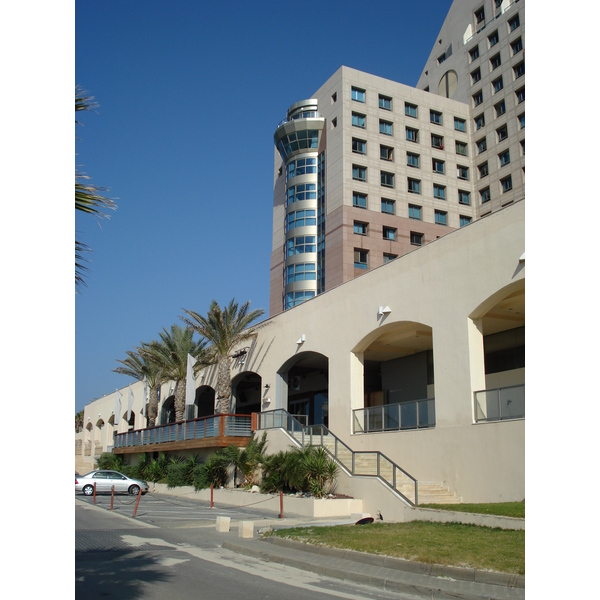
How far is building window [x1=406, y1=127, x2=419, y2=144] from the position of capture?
60.7m

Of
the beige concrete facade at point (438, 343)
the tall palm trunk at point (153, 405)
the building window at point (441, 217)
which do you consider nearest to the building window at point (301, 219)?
the building window at point (441, 217)

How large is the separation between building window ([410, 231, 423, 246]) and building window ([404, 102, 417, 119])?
11.8m

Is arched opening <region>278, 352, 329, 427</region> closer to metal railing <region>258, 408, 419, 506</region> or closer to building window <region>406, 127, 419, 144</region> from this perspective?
metal railing <region>258, 408, 419, 506</region>

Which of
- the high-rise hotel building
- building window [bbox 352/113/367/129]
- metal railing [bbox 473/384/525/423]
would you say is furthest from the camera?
building window [bbox 352/113/367/129]

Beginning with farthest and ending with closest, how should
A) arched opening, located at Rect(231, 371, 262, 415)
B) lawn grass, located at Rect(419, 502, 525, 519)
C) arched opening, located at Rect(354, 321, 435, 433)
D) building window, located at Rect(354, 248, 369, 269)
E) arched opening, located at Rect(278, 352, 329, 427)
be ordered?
building window, located at Rect(354, 248, 369, 269) < arched opening, located at Rect(231, 371, 262, 415) < arched opening, located at Rect(278, 352, 329, 427) < arched opening, located at Rect(354, 321, 435, 433) < lawn grass, located at Rect(419, 502, 525, 519)

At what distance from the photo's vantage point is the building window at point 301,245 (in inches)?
2426

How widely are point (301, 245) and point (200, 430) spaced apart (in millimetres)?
32675

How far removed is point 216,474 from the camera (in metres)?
29.4

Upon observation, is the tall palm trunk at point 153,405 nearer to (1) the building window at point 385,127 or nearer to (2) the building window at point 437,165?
(1) the building window at point 385,127

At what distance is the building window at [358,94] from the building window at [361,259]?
14.4 m

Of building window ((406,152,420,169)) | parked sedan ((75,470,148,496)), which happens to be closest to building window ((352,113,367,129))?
building window ((406,152,420,169))

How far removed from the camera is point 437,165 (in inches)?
2425
